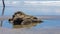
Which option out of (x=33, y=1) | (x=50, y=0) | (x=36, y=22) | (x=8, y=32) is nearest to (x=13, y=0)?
(x=33, y=1)

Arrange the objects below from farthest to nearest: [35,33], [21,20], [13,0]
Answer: [13,0], [21,20], [35,33]

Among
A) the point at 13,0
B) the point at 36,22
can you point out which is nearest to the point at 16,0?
the point at 13,0

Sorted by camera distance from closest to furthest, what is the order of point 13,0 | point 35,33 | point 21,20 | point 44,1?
point 35,33
point 21,20
point 44,1
point 13,0

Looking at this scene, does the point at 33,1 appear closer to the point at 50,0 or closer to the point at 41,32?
the point at 50,0

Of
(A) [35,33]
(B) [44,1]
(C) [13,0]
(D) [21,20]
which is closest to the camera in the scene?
(A) [35,33]

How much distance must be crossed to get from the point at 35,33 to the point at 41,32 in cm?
21

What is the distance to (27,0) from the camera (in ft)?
71.4

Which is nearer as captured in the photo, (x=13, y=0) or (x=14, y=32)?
(x=14, y=32)

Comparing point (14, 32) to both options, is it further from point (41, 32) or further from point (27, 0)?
point (27, 0)

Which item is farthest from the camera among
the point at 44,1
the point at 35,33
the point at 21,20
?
the point at 44,1

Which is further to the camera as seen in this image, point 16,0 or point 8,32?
point 16,0

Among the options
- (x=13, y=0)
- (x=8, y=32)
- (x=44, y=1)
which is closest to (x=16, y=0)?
(x=13, y=0)

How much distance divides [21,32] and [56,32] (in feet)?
2.97

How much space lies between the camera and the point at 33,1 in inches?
853
